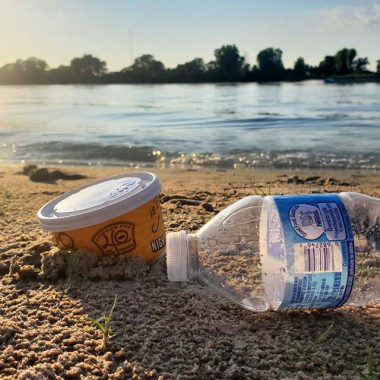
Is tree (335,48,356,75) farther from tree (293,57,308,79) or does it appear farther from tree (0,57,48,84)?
tree (0,57,48,84)

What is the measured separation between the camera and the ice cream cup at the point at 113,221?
2.07m

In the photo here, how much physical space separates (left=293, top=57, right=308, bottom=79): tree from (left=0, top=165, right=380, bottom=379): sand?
80.3 metres

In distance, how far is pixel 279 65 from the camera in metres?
80.5

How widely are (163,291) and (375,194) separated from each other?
2514mm

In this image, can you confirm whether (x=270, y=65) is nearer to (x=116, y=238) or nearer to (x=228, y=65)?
(x=228, y=65)

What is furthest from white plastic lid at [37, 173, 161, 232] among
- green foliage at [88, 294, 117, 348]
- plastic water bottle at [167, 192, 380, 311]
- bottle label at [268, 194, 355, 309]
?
bottle label at [268, 194, 355, 309]

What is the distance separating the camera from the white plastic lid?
2055 mm

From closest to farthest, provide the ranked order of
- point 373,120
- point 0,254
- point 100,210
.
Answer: point 100,210 → point 0,254 → point 373,120

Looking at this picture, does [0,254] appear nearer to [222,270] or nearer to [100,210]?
[100,210]

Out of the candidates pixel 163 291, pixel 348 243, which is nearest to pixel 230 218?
pixel 163 291

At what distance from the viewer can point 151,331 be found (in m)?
1.72

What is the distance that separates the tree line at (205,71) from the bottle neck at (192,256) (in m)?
71.8

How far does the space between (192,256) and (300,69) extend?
81.3 meters

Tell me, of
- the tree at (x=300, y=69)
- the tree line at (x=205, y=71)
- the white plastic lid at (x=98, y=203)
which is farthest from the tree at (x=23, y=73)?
the white plastic lid at (x=98, y=203)
